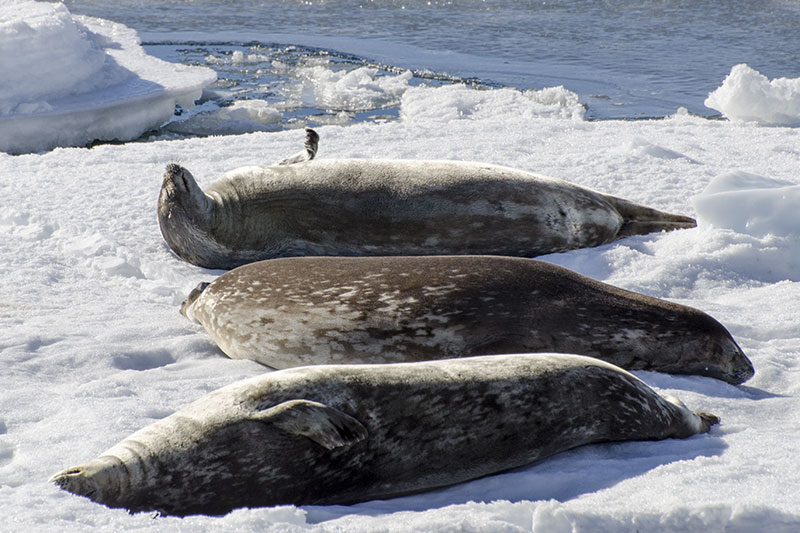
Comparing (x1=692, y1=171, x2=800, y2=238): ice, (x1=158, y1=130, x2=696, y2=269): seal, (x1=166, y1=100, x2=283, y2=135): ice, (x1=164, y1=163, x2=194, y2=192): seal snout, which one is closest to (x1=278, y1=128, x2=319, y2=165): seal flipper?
(x1=158, y1=130, x2=696, y2=269): seal

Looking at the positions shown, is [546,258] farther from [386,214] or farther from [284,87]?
[284,87]

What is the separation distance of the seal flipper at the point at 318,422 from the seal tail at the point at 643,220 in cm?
304

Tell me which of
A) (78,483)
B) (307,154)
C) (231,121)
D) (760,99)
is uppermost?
(760,99)

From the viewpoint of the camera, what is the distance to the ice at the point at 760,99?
7.48 m

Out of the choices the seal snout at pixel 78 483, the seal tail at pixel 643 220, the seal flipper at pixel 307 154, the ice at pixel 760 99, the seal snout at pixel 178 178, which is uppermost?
the ice at pixel 760 99

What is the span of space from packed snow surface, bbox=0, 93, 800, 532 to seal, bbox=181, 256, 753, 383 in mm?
110

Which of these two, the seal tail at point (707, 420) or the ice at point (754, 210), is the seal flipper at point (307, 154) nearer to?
the ice at point (754, 210)

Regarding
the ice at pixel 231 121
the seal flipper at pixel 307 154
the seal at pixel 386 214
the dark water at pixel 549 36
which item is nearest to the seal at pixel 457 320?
the seal at pixel 386 214

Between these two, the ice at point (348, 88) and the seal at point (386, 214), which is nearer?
the seal at point (386, 214)

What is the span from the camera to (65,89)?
9.44 meters

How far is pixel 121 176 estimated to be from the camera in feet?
20.2

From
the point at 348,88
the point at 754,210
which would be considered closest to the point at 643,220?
the point at 754,210

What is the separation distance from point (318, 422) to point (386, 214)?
8.43 feet

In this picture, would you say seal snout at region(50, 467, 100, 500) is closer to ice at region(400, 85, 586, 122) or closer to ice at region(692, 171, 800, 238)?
ice at region(692, 171, 800, 238)
